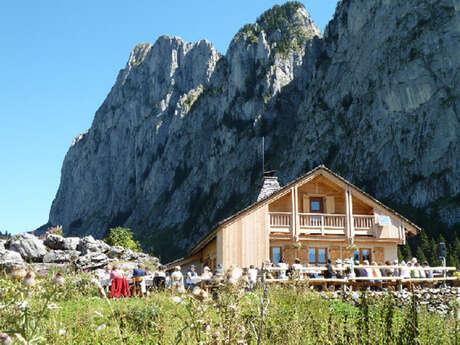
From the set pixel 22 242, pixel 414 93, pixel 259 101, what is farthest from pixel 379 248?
pixel 259 101

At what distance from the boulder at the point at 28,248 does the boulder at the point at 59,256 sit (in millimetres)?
344

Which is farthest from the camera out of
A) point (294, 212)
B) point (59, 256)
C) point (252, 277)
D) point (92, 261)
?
point (294, 212)

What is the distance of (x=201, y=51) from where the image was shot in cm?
14850

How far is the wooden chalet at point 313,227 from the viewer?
2412cm

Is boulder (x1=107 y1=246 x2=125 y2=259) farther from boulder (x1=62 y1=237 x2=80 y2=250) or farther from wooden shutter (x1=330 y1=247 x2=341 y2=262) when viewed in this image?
wooden shutter (x1=330 y1=247 x2=341 y2=262)

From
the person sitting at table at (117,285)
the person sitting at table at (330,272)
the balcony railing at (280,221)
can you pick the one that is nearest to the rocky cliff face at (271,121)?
the balcony railing at (280,221)

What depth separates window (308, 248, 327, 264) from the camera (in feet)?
86.0

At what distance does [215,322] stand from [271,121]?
108450 mm

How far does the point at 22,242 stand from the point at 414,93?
67.4 m

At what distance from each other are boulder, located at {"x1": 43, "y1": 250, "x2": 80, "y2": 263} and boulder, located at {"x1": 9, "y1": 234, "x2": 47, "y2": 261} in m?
0.34

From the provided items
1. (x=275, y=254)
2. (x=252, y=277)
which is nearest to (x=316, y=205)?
(x=275, y=254)

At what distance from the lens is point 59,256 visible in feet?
72.1

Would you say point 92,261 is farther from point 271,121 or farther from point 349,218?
point 271,121

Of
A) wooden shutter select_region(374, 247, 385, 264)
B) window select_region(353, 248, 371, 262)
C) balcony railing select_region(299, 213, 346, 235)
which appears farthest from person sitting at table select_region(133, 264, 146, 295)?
wooden shutter select_region(374, 247, 385, 264)
